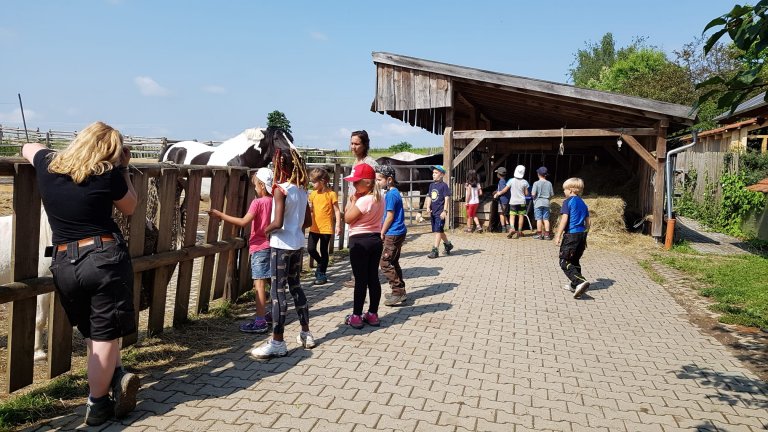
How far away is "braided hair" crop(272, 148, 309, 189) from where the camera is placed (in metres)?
4.52

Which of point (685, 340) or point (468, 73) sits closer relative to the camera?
point (685, 340)

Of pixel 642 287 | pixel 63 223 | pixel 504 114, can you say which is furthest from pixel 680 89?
pixel 63 223

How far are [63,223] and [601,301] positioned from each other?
243 inches

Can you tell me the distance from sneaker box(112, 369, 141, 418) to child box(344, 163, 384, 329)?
2262 millimetres

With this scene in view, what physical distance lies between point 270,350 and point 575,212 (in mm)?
4508

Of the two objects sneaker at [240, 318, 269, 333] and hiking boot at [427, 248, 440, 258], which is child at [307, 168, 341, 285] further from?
hiking boot at [427, 248, 440, 258]

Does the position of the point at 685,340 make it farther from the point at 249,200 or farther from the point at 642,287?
the point at 249,200

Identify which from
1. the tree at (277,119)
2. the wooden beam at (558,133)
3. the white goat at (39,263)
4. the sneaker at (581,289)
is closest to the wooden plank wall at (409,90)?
the wooden beam at (558,133)

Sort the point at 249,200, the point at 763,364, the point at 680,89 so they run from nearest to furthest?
the point at 763,364 < the point at 249,200 < the point at 680,89

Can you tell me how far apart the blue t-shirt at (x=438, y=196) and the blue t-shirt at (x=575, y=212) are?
2.91 meters

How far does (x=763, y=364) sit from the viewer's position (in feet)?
15.9

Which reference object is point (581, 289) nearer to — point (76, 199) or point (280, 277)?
point (280, 277)

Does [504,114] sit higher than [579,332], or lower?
higher

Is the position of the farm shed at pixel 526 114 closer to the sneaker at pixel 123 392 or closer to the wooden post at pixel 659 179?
the wooden post at pixel 659 179
